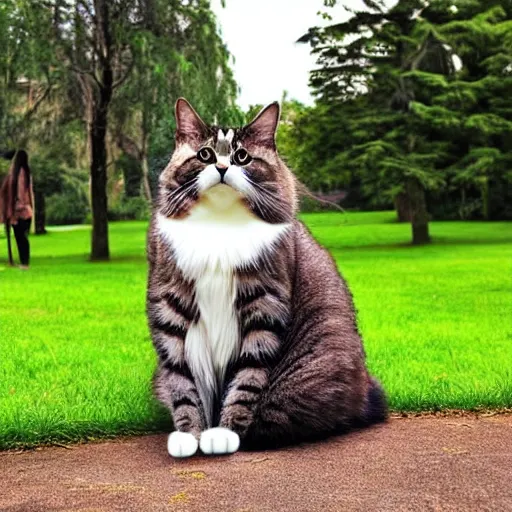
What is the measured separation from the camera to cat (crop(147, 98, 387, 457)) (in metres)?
2.99

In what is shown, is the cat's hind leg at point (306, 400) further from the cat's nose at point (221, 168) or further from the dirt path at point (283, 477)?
the cat's nose at point (221, 168)

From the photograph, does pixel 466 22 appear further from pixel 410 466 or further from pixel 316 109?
pixel 410 466

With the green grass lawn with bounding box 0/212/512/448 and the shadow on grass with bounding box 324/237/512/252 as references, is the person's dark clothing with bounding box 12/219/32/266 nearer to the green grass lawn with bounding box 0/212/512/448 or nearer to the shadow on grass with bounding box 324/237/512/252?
the green grass lawn with bounding box 0/212/512/448

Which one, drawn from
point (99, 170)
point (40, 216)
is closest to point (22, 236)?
point (99, 170)

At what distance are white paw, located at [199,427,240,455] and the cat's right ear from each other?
3.73 feet

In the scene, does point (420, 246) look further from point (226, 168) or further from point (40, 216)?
point (226, 168)

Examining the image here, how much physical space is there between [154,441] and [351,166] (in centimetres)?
1509

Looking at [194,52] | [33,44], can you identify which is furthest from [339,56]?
[33,44]

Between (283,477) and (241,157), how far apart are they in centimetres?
121

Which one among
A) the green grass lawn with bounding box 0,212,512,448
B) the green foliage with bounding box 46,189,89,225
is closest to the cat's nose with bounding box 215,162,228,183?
the green grass lawn with bounding box 0,212,512,448

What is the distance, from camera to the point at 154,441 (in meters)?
3.49

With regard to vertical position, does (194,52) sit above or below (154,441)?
above

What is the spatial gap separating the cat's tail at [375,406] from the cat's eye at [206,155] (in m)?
1.33

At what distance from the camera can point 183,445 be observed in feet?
9.93
